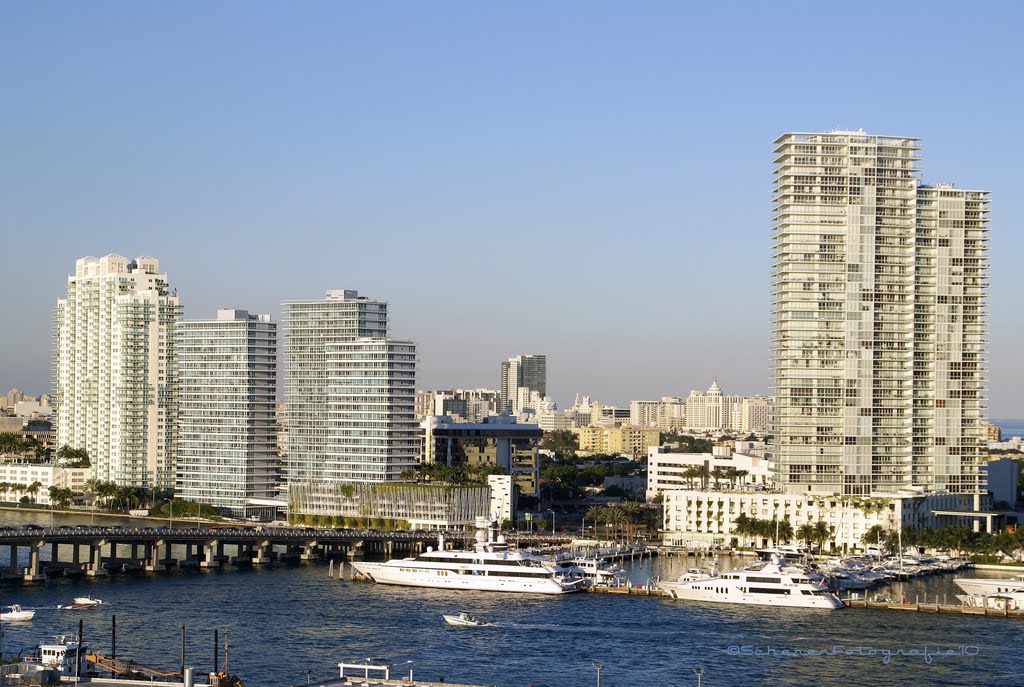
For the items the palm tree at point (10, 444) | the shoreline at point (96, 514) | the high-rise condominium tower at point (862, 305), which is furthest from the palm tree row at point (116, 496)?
the high-rise condominium tower at point (862, 305)

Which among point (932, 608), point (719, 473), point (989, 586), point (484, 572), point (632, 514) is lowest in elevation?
point (932, 608)

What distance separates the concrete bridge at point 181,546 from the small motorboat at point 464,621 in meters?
31.4

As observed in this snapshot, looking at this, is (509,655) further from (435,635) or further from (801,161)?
(801,161)

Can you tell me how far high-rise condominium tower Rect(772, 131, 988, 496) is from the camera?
376 feet

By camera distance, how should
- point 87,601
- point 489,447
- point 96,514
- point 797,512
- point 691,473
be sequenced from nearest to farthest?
1. point 87,601
2. point 797,512
3. point 691,473
4. point 96,514
5. point 489,447

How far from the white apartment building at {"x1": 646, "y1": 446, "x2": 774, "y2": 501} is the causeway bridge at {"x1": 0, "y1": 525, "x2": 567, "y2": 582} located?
2234 centimetres

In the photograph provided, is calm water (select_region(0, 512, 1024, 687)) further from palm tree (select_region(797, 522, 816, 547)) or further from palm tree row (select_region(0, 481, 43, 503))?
palm tree row (select_region(0, 481, 43, 503))

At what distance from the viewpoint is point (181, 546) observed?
123500 mm

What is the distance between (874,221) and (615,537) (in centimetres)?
3202

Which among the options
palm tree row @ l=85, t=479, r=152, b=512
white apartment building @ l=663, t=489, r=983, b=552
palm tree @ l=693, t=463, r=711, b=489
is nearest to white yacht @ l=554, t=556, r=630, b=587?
white apartment building @ l=663, t=489, r=983, b=552

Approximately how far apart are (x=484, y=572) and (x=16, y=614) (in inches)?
1084

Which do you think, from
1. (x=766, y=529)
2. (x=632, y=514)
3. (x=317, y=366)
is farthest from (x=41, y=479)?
(x=766, y=529)

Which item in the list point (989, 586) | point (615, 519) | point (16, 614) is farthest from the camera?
point (615, 519)

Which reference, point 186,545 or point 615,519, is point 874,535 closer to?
point 615,519
